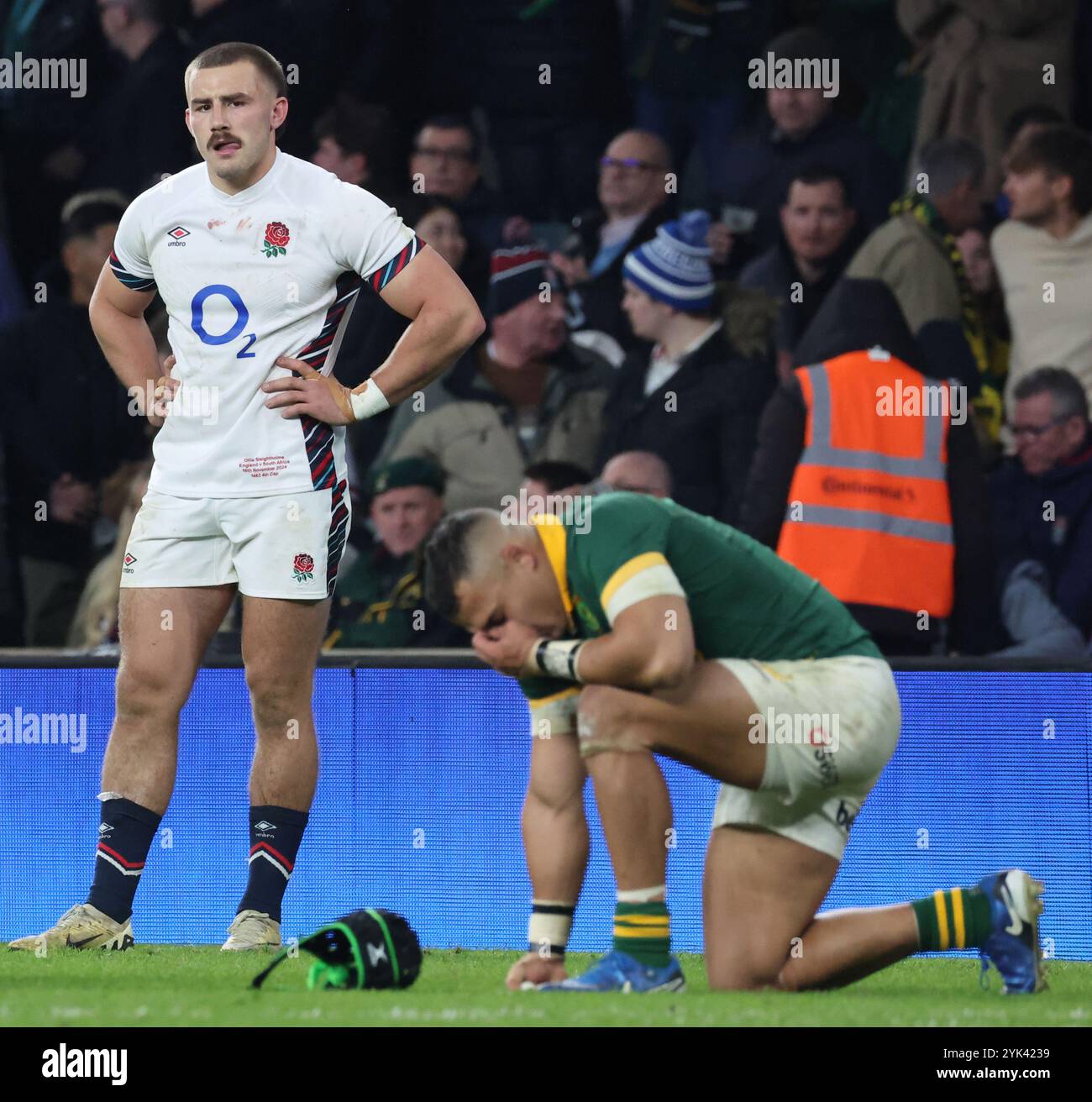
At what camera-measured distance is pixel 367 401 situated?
526 centimetres

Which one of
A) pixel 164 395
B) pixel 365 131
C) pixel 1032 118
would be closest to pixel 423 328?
pixel 164 395

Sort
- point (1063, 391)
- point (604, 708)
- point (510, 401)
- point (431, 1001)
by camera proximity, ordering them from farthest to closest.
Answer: point (510, 401), point (1063, 391), point (604, 708), point (431, 1001)

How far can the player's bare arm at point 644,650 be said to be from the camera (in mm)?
4129

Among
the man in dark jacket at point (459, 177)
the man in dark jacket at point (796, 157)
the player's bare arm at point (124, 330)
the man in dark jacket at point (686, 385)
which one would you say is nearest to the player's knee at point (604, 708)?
the player's bare arm at point (124, 330)

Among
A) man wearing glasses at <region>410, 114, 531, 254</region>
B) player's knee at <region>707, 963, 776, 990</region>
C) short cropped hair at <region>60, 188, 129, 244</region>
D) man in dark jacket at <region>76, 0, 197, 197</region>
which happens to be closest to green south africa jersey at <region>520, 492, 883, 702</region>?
player's knee at <region>707, 963, 776, 990</region>

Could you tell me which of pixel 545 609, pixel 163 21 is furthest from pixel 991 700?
pixel 163 21

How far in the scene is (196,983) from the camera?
14.6ft

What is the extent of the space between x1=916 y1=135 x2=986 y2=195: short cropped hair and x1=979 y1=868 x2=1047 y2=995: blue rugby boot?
3770mm

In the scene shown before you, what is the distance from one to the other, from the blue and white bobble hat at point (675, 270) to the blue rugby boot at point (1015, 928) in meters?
3.41

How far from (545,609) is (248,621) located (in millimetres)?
1163

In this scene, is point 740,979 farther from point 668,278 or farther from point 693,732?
point 668,278

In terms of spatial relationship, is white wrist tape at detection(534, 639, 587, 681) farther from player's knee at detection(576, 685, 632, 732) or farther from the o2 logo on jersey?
the o2 logo on jersey

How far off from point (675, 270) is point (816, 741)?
11.0 feet
